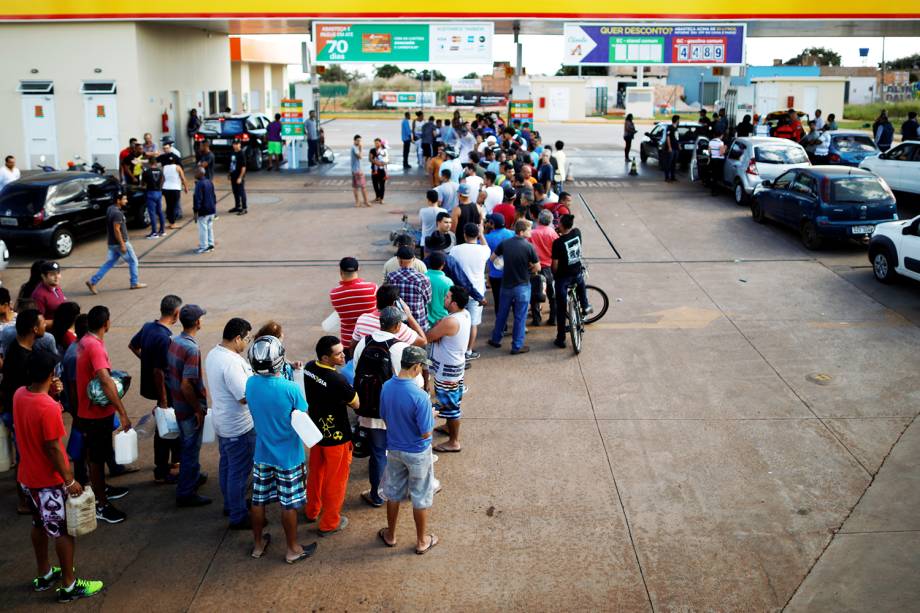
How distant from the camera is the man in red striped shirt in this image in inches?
337

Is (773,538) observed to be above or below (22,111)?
below

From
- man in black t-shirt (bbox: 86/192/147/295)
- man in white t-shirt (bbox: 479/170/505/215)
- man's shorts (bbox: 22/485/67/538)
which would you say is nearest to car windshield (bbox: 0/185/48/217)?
man in black t-shirt (bbox: 86/192/147/295)

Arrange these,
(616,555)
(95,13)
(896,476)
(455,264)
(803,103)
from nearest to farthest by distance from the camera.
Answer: (616,555)
(896,476)
(455,264)
(95,13)
(803,103)

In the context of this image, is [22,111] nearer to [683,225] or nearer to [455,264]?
[683,225]

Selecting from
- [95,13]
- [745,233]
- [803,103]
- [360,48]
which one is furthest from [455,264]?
[803,103]

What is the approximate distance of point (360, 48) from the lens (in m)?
25.9

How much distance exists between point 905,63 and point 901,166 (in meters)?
94.7

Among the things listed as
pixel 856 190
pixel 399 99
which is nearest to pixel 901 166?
pixel 856 190

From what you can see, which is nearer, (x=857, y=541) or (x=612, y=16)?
(x=857, y=541)

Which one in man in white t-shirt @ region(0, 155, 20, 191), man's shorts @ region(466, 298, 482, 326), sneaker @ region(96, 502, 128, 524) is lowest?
sneaker @ region(96, 502, 128, 524)

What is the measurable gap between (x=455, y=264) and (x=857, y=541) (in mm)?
5235

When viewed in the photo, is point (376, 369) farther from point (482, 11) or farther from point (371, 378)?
point (482, 11)

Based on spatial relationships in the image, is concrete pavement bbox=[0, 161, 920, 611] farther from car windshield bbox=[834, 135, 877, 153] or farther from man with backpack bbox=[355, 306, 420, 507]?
car windshield bbox=[834, 135, 877, 153]

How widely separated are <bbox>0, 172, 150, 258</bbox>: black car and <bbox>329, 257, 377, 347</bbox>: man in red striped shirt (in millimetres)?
9803
